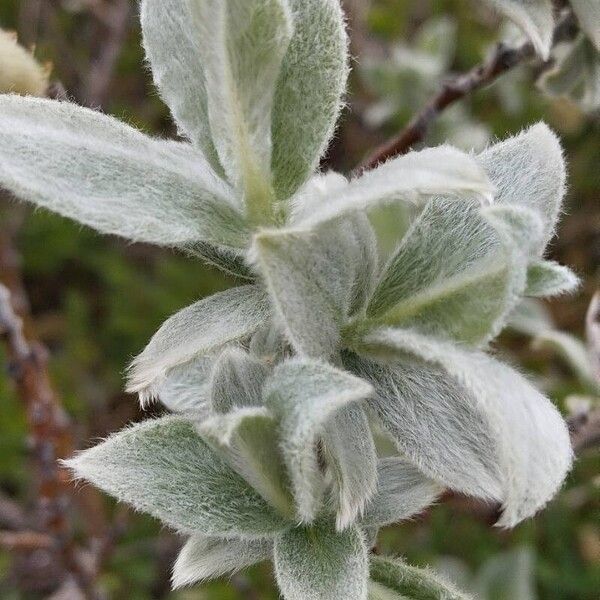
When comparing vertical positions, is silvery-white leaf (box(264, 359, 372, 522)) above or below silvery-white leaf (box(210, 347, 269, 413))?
above

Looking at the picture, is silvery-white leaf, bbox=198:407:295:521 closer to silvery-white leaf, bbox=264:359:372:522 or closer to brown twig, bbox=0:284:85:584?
silvery-white leaf, bbox=264:359:372:522

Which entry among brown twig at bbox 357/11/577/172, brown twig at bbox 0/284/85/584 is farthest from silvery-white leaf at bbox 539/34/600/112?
brown twig at bbox 0/284/85/584

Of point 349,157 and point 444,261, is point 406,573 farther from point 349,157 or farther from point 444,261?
point 349,157

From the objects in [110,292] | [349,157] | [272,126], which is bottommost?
[110,292]

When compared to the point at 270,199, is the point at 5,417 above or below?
below

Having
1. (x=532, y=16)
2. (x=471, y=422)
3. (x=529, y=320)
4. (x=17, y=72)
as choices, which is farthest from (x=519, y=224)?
(x=529, y=320)

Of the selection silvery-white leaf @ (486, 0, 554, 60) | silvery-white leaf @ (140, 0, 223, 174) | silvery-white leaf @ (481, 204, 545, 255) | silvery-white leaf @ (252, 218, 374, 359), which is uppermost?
silvery-white leaf @ (486, 0, 554, 60)

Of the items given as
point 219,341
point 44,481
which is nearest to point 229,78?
point 219,341
